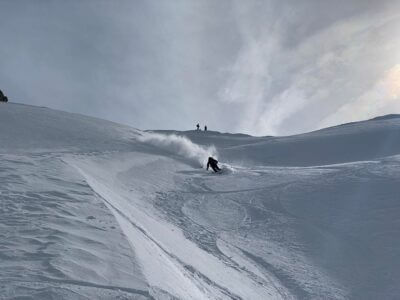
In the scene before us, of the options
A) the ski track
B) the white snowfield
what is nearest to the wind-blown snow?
the white snowfield

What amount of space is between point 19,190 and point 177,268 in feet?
14.5

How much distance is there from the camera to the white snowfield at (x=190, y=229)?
639cm

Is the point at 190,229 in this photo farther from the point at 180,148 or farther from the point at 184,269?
the point at 180,148

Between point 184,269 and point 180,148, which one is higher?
point 180,148

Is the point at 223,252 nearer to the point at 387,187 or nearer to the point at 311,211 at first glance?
the point at 311,211

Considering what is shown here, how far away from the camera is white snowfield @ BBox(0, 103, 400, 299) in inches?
251

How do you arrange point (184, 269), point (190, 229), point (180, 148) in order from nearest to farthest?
1. point (184, 269)
2. point (190, 229)
3. point (180, 148)

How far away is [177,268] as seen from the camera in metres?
8.24

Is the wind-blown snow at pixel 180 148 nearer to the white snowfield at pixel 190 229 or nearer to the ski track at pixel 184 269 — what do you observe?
the white snowfield at pixel 190 229

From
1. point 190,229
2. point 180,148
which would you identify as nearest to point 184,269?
point 190,229

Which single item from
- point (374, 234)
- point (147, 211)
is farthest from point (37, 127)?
point (374, 234)

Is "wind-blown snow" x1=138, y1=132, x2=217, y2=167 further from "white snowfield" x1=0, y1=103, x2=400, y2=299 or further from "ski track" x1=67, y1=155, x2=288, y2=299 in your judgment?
"ski track" x1=67, y1=155, x2=288, y2=299

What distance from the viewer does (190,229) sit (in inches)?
478

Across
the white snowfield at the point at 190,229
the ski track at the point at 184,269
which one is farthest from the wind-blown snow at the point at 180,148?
the ski track at the point at 184,269
